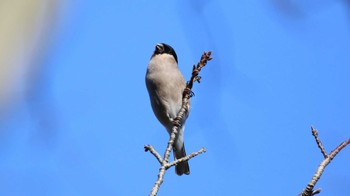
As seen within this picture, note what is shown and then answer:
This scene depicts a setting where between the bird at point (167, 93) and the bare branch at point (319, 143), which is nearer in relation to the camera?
the bare branch at point (319, 143)

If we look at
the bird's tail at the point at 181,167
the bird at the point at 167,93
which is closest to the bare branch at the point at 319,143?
the bird at the point at 167,93

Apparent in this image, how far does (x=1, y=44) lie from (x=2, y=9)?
0.16 ft

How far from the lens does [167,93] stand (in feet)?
15.7

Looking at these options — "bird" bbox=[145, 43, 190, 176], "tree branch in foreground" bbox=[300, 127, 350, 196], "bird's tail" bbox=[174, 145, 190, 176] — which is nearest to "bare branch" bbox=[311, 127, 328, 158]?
"tree branch in foreground" bbox=[300, 127, 350, 196]

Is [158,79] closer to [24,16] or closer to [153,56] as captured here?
[153,56]

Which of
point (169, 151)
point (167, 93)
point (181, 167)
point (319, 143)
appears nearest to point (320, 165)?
point (319, 143)

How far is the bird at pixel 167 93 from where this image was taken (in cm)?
480

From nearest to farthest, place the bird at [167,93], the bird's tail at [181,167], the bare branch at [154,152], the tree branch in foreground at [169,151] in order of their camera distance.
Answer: the tree branch in foreground at [169,151] → the bare branch at [154,152] → the bird at [167,93] → the bird's tail at [181,167]

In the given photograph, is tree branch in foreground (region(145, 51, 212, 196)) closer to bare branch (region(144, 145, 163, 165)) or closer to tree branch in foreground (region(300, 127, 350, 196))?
bare branch (region(144, 145, 163, 165))

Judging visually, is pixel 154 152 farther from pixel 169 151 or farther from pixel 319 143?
pixel 319 143

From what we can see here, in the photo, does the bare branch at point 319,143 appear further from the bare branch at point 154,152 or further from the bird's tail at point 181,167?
the bird's tail at point 181,167

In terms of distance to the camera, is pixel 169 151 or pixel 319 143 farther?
pixel 169 151

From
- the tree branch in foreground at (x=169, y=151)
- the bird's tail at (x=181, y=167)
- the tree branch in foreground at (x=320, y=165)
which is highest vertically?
the bird's tail at (x=181, y=167)

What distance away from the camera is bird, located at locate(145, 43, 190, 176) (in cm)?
480
